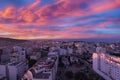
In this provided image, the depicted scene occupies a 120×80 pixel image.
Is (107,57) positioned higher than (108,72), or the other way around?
(107,57)

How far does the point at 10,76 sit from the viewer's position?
10.3 m

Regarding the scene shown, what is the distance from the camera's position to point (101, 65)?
12.6 metres

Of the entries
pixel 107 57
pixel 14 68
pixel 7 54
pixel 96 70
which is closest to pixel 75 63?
pixel 96 70

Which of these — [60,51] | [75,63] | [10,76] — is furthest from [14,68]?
[60,51]

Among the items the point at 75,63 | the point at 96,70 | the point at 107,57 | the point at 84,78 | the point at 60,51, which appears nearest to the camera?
the point at 84,78

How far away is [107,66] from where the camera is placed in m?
11.6

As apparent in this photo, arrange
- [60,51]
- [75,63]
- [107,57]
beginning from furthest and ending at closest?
[60,51] → [75,63] → [107,57]

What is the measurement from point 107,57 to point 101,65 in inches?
28.2

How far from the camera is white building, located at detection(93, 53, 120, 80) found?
33.5 ft

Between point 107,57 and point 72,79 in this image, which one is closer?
point 72,79

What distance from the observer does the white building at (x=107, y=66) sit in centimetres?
1021

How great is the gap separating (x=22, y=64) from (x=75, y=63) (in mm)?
5811

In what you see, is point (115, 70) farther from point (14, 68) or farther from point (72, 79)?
point (14, 68)

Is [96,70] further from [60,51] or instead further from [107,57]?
[60,51]
